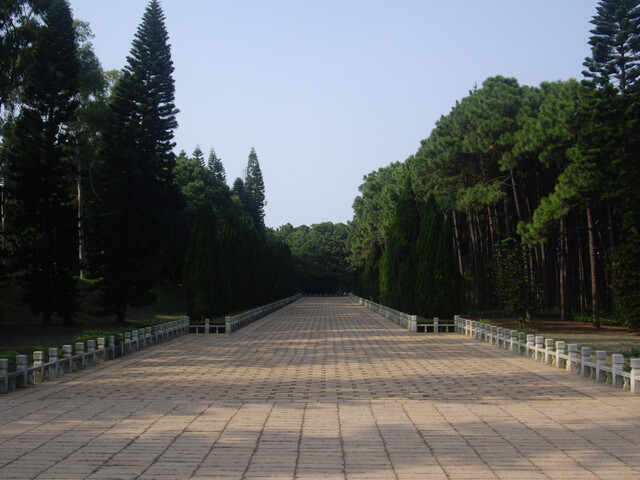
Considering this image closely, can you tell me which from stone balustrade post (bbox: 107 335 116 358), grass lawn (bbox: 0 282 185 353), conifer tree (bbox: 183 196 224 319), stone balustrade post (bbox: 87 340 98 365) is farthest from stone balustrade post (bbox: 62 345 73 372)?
conifer tree (bbox: 183 196 224 319)

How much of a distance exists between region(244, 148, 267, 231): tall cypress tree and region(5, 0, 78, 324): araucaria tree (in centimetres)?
5975

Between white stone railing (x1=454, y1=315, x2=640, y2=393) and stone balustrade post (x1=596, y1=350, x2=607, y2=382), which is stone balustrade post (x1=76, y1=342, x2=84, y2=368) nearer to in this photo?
white stone railing (x1=454, y1=315, x2=640, y2=393)

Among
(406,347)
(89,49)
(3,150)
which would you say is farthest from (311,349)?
(89,49)

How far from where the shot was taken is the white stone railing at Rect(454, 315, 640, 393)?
12352mm

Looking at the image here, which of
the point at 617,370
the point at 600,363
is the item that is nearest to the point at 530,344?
the point at 600,363

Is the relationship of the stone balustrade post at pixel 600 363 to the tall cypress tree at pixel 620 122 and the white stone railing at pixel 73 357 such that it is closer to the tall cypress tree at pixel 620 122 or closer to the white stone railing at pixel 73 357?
the white stone railing at pixel 73 357

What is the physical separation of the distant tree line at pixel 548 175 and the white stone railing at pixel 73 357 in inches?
572

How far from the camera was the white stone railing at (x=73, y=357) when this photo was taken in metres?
12.9

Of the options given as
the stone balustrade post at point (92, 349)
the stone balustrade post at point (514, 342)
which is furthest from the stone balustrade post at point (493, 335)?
the stone balustrade post at point (92, 349)

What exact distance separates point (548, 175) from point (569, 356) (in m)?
28.9

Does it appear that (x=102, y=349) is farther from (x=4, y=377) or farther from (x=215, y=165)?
(x=215, y=165)

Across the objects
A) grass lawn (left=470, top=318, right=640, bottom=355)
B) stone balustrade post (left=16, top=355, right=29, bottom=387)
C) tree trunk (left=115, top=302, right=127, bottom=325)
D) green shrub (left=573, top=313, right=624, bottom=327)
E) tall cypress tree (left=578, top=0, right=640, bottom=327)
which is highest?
tall cypress tree (left=578, top=0, right=640, bottom=327)

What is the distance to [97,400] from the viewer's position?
11.4 m

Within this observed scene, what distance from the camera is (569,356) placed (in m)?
15.1
